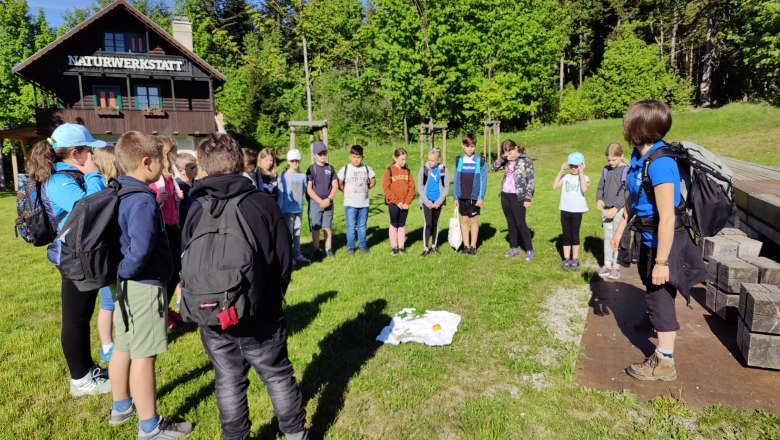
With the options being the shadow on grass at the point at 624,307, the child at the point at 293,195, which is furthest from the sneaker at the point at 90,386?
the shadow on grass at the point at 624,307

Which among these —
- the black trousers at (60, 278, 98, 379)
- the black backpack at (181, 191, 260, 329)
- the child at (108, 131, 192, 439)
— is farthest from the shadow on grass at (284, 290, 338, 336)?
the black backpack at (181, 191, 260, 329)

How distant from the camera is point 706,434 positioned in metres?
3.09

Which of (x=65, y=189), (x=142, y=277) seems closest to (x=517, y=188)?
(x=142, y=277)

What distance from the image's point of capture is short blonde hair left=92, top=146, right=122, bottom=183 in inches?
137

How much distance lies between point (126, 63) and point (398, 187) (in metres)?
24.4

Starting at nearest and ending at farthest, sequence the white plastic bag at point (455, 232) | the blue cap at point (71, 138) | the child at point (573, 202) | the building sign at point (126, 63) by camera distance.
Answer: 1. the blue cap at point (71, 138)
2. the child at point (573, 202)
3. the white plastic bag at point (455, 232)
4. the building sign at point (126, 63)

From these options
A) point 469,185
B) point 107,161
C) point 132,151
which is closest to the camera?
point 132,151

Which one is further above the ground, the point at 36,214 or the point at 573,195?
the point at 36,214

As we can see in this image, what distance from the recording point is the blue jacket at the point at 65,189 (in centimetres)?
349

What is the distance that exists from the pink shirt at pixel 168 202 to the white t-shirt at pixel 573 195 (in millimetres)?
5421

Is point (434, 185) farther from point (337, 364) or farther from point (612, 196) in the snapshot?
point (337, 364)

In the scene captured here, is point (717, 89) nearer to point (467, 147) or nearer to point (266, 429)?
point (467, 147)

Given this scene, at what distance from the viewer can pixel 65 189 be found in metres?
3.50

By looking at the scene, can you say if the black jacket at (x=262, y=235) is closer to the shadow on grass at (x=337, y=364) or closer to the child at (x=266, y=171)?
the shadow on grass at (x=337, y=364)
